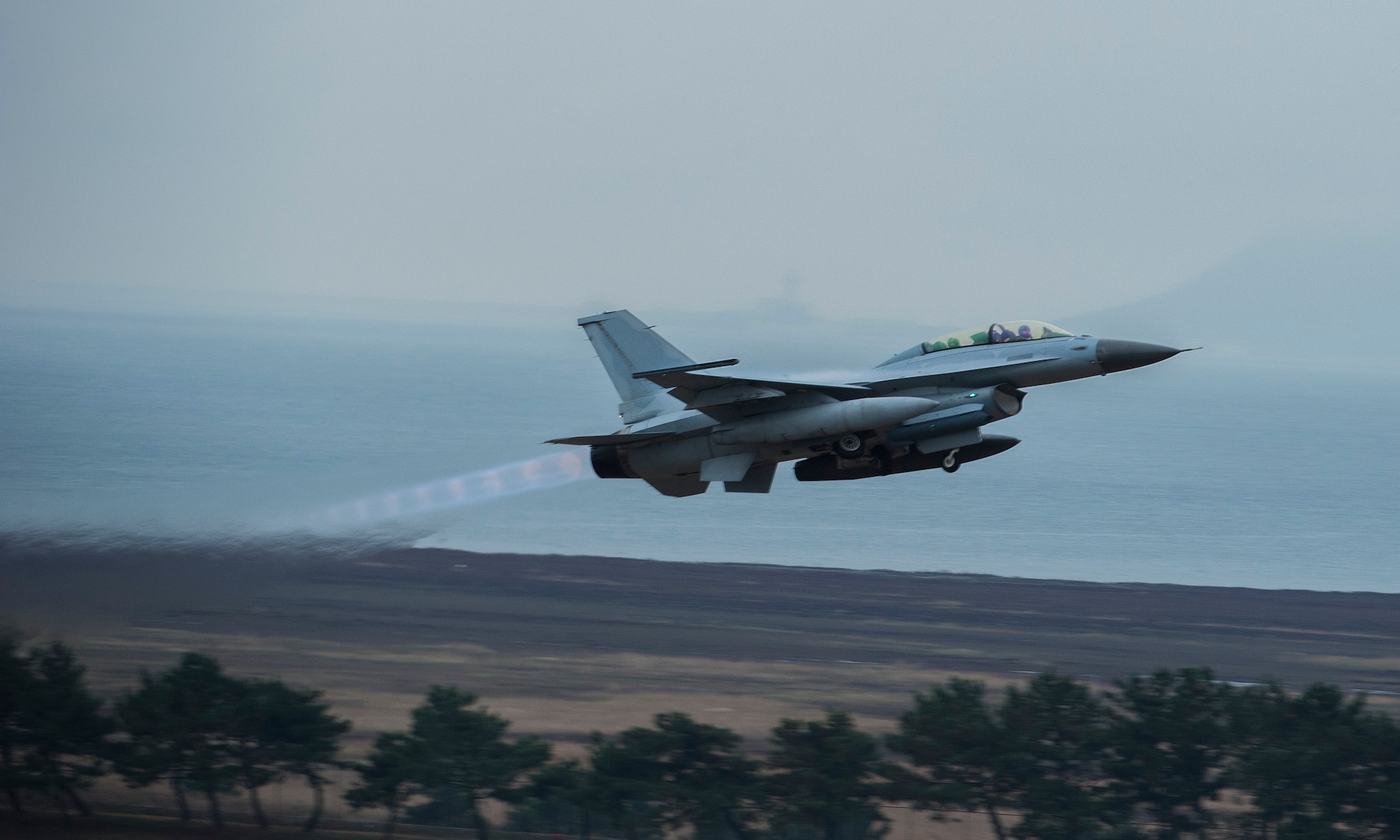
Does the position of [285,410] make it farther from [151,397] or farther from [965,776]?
[965,776]

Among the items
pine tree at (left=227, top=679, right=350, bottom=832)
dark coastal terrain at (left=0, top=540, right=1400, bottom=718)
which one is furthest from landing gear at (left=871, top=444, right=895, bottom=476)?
pine tree at (left=227, top=679, right=350, bottom=832)

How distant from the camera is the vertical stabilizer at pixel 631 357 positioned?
84.0 ft

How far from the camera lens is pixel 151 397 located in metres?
140

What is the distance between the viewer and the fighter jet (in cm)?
2164

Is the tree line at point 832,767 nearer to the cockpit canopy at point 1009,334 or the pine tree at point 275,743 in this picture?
the pine tree at point 275,743

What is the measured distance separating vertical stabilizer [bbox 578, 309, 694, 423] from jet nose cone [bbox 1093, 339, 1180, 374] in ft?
27.0

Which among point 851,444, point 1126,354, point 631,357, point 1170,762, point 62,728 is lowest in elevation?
point 62,728

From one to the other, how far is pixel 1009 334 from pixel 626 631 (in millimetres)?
→ 44180

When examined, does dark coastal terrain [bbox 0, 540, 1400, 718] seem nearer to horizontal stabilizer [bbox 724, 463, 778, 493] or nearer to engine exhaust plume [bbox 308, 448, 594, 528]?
engine exhaust plume [bbox 308, 448, 594, 528]

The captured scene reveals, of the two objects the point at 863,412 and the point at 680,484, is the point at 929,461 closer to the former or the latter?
the point at 863,412

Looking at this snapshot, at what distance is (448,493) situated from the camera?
3366 centimetres

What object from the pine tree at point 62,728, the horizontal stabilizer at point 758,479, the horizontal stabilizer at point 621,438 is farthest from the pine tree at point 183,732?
the horizontal stabilizer at point 758,479

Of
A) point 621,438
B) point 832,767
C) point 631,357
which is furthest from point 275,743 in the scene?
point 621,438

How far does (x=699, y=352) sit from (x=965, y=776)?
108752 mm
